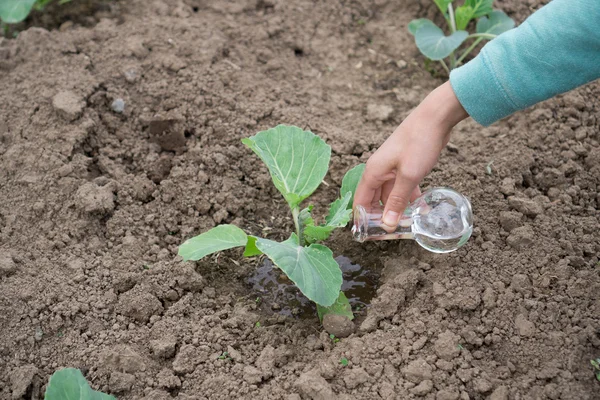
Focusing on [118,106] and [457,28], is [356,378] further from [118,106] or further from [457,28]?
[457,28]

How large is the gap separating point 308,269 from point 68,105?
57.7 inches

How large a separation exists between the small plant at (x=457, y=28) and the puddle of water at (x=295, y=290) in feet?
4.06

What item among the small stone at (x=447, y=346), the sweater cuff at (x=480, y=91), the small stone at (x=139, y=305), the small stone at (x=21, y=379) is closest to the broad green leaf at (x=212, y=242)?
the small stone at (x=139, y=305)

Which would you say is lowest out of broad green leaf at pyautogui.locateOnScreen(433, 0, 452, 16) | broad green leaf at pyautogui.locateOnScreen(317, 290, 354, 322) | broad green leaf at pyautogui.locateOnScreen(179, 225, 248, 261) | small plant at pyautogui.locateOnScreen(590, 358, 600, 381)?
broad green leaf at pyautogui.locateOnScreen(317, 290, 354, 322)

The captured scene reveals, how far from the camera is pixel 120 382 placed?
2.04 metres

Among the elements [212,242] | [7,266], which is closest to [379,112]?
[212,242]

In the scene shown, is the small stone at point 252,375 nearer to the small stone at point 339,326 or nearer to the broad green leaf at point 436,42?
the small stone at point 339,326

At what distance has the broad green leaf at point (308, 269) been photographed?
200cm

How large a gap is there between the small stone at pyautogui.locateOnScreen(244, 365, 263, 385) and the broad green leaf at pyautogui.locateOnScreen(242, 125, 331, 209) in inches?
25.9

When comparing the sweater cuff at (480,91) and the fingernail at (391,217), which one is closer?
the sweater cuff at (480,91)

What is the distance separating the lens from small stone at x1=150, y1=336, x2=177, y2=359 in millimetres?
2131

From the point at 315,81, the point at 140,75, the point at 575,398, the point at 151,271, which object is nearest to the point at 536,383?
the point at 575,398

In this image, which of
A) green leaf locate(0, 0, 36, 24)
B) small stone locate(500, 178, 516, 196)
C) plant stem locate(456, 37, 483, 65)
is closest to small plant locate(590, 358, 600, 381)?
small stone locate(500, 178, 516, 196)

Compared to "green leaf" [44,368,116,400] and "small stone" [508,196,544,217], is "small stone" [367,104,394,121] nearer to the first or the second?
"small stone" [508,196,544,217]
